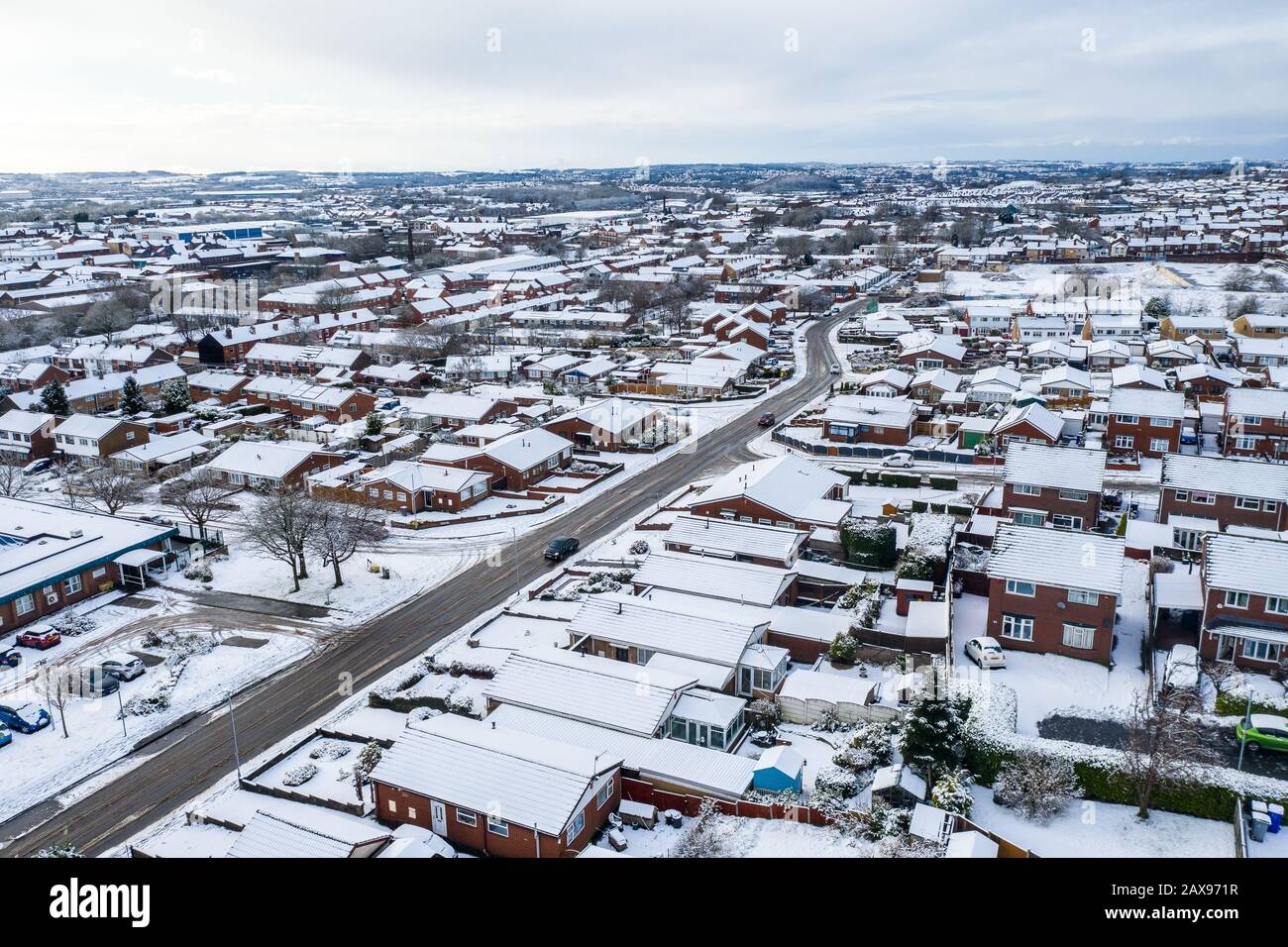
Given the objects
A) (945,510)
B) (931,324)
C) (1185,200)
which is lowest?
(945,510)

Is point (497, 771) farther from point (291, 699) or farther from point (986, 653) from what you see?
point (986, 653)

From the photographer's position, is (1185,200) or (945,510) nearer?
(945,510)

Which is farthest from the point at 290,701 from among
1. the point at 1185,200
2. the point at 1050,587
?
the point at 1185,200

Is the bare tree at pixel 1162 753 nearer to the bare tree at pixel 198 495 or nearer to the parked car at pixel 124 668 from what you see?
the parked car at pixel 124 668

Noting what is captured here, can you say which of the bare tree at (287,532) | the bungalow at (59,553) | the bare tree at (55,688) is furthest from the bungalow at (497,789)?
the bungalow at (59,553)
